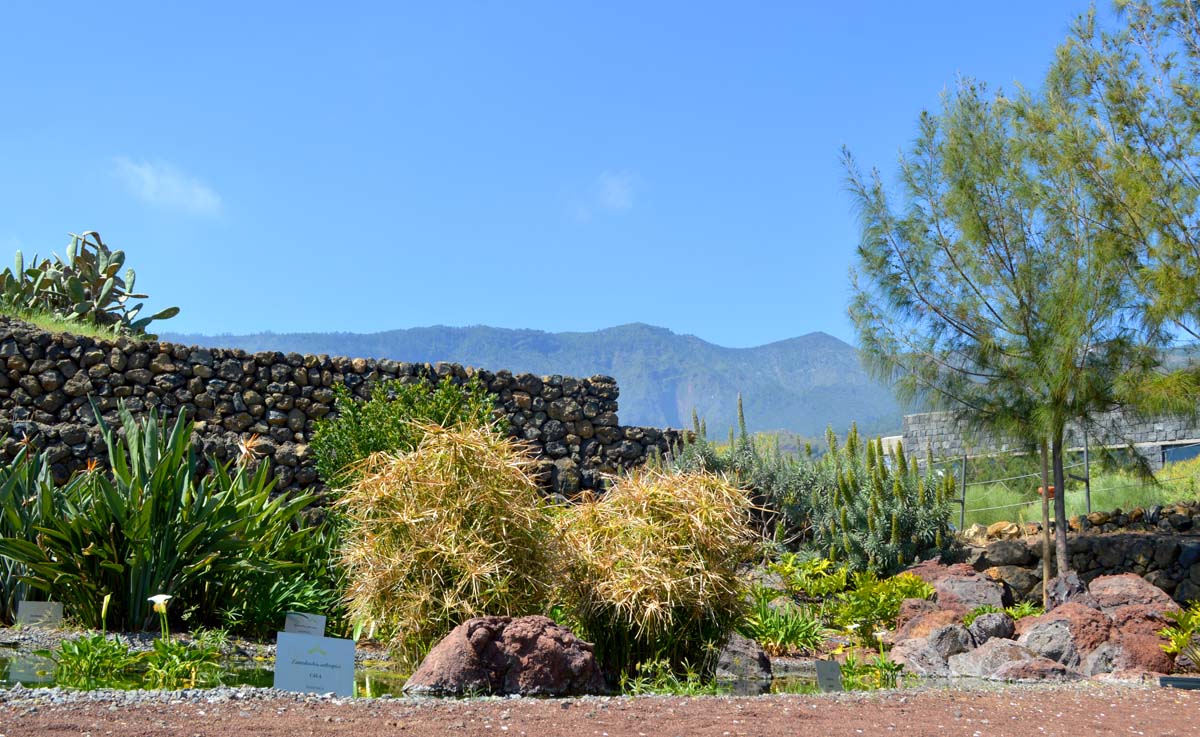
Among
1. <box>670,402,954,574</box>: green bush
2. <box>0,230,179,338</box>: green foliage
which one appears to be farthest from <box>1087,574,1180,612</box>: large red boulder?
<box>0,230,179,338</box>: green foliage

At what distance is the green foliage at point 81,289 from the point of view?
16.3 metres

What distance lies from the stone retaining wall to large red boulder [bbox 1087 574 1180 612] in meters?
2.19

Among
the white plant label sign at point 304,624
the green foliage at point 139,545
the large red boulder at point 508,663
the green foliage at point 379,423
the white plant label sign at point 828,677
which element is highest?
the green foliage at point 379,423

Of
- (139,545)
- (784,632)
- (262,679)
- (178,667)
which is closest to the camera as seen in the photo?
(178,667)

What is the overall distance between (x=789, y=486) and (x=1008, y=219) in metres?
4.17

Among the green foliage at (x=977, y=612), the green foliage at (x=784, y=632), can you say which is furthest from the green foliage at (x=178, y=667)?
the green foliage at (x=977, y=612)

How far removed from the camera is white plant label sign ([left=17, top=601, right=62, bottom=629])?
261 inches

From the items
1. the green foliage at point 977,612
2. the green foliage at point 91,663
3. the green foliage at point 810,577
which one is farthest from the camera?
the green foliage at point 810,577

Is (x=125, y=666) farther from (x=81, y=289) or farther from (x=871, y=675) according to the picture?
(x=81, y=289)

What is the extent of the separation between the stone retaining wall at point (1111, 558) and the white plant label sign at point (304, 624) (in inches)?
356

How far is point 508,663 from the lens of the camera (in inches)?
213

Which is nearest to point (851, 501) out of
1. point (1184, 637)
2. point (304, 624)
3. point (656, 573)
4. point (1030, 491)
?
point (1184, 637)

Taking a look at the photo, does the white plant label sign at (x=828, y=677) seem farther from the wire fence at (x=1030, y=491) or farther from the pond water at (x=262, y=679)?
the wire fence at (x=1030, y=491)

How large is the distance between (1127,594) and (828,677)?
505cm
